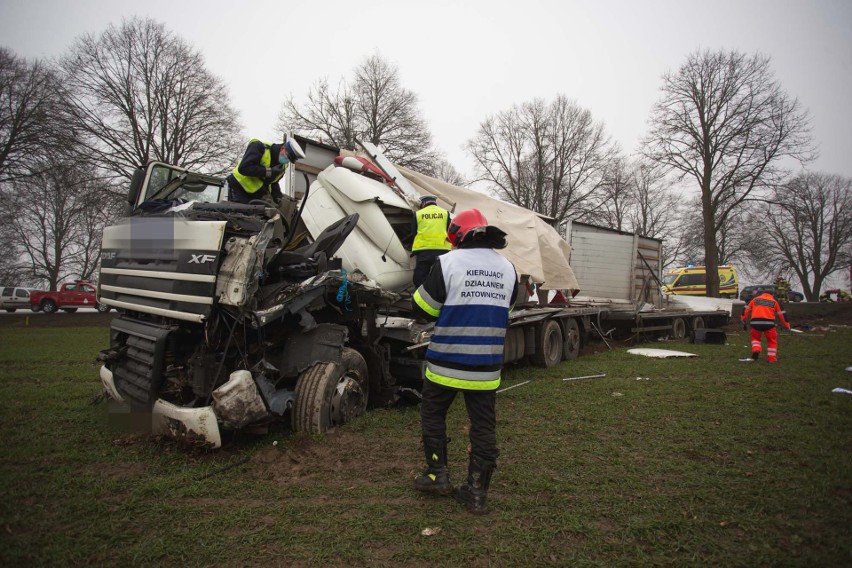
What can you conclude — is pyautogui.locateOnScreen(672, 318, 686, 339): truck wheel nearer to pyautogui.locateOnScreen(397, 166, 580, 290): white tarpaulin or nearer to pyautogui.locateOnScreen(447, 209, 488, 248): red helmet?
pyautogui.locateOnScreen(397, 166, 580, 290): white tarpaulin

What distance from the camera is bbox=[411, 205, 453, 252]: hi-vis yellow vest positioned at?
4.95m

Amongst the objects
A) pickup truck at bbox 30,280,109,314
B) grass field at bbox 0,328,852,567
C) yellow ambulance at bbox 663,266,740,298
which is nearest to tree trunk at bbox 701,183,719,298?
yellow ambulance at bbox 663,266,740,298

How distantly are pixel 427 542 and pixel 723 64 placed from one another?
24.5m

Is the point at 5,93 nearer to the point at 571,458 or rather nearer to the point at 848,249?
the point at 571,458

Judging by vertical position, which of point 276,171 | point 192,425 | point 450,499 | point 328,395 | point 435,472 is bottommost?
point 450,499

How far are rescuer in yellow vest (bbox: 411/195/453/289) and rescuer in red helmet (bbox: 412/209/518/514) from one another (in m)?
2.03

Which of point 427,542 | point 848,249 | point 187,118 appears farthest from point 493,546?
point 848,249

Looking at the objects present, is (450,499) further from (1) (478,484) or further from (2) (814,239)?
(2) (814,239)

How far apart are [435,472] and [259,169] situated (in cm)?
335

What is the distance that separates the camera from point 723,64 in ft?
65.5

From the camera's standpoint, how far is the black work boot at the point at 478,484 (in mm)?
2639

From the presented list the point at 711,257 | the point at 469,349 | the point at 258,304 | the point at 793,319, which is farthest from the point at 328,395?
the point at 793,319

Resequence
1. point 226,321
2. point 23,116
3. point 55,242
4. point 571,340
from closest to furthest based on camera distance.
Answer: point 226,321
point 571,340
point 23,116
point 55,242

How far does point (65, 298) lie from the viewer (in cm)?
2456
